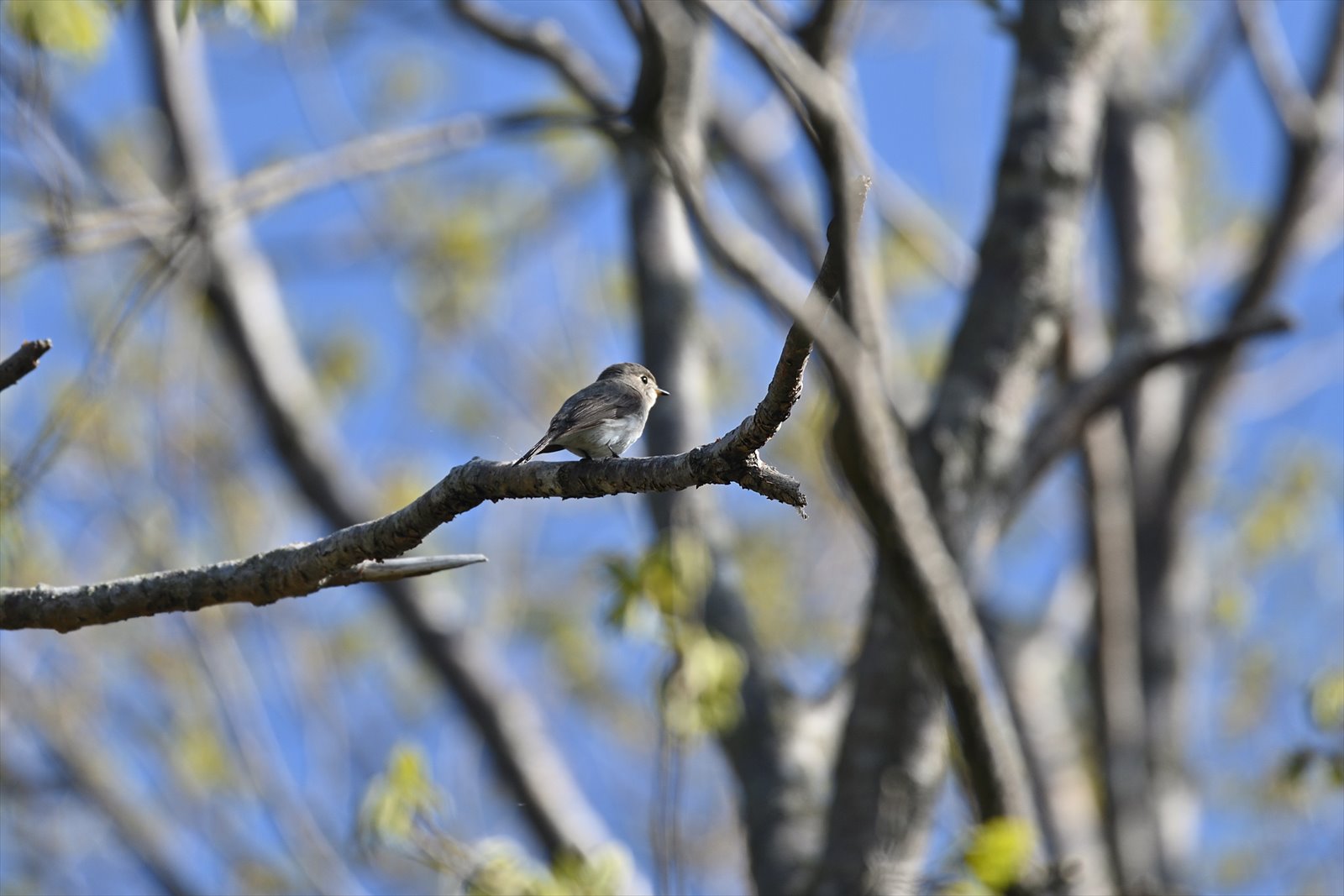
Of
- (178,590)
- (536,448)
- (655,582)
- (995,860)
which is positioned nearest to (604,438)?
(536,448)

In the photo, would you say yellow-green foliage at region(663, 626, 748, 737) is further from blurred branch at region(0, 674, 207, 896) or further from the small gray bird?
blurred branch at region(0, 674, 207, 896)

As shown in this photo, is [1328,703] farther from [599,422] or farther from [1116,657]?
[599,422]

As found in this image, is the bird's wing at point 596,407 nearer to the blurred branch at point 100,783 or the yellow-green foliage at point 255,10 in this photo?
the yellow-green foliage at point 255,10

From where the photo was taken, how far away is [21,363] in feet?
9.15

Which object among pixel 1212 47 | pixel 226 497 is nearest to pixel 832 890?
pixel 1212 47

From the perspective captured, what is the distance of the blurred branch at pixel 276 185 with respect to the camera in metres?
4.71

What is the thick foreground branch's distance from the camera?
2982 mm

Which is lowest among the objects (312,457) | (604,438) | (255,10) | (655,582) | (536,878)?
(536,878)

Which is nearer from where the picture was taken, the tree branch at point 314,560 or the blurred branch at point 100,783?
the tree branch at point 314,560

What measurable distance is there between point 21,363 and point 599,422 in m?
1.76

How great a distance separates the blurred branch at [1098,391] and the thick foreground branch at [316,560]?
310cm

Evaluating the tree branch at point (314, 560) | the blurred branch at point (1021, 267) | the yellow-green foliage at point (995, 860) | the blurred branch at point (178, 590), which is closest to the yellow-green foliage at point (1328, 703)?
the blurred branch at point (1021, 267)

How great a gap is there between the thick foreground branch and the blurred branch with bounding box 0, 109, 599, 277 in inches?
78.2

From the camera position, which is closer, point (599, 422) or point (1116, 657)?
point (599, 422)
